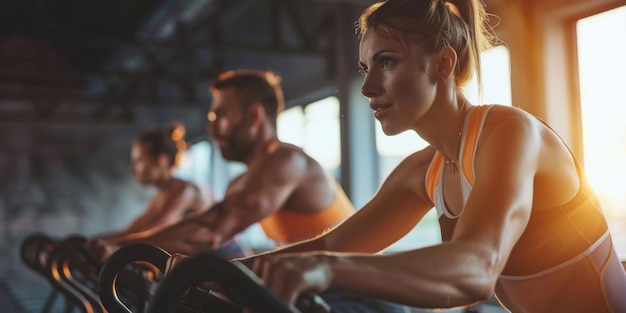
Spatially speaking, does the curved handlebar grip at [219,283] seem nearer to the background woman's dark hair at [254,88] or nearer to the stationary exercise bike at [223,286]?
the stationary exercise bike at [223,286]

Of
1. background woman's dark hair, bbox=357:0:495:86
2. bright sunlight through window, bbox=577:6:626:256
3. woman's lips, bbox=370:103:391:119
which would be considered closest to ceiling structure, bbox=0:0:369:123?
bright sunlight through window, bbox=577:6:626:256

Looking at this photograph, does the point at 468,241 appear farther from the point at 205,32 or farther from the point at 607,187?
the point at 205,32

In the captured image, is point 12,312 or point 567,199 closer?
point 567,199

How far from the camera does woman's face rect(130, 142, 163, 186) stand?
4.78m

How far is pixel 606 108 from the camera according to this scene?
347 centimetres

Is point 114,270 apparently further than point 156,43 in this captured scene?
No

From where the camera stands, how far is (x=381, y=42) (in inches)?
48.8

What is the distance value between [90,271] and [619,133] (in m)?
2.44

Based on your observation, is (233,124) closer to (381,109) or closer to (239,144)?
(239,144)

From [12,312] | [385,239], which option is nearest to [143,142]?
[12,312]

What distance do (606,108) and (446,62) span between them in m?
2.49

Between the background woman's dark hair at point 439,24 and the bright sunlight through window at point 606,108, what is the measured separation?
7.36 feet

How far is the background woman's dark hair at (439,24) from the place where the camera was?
1249mm

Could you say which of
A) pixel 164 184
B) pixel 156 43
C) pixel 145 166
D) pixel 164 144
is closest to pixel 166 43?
pixel 156 43
